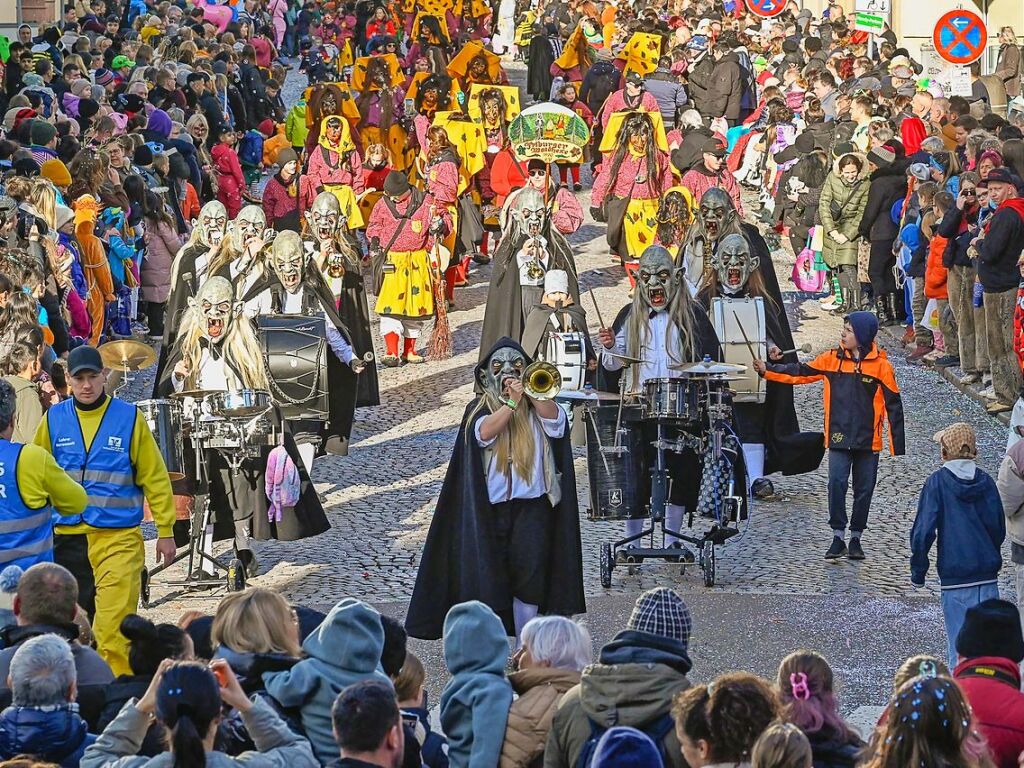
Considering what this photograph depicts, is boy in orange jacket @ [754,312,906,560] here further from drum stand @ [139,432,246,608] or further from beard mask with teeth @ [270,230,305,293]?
beard mask with teeth @ [270,230,305,293]

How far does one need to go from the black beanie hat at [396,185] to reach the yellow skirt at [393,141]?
18.8 feet

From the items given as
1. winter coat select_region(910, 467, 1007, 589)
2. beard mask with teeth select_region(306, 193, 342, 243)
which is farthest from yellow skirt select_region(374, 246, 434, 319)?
winter coat select_region(910, 467, 1007, 589)

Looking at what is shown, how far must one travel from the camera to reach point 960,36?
19.1 m

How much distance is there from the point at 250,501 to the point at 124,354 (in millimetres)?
1174

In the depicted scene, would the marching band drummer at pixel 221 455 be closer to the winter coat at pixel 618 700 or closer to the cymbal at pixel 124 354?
the cymbal at pixel 124 354

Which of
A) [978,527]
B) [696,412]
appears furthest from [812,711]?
[696,412]

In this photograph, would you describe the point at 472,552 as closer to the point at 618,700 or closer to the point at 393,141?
the point at 618,700

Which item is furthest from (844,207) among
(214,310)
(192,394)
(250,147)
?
(250,147)

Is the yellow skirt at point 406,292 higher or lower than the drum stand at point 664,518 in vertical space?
higher

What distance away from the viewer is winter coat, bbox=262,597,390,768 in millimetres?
7160

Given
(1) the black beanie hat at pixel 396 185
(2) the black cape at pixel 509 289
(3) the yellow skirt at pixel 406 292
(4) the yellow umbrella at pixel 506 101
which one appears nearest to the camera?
(2) the black cape at pixel 509 289

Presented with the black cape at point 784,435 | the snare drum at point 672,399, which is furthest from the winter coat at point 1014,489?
the black cape at point 784,435

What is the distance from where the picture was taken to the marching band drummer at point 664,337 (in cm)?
1280

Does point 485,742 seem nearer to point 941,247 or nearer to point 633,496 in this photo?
point 633,496
